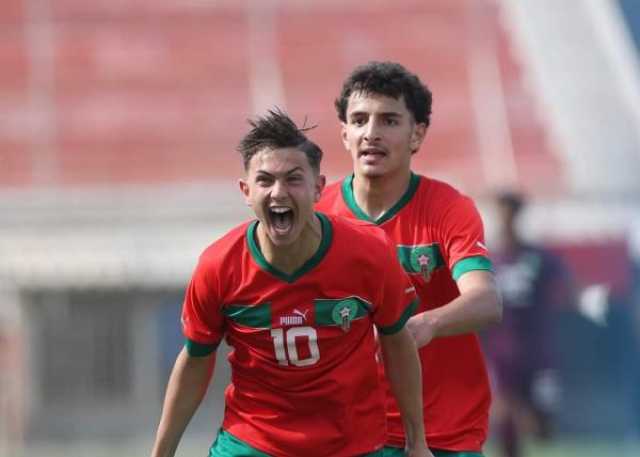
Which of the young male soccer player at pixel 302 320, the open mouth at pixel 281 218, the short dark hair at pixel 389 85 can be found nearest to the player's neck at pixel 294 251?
the young male soccer player at pixel 302 320

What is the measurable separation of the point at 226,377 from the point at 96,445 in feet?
3.72

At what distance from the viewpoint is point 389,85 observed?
5.14 m

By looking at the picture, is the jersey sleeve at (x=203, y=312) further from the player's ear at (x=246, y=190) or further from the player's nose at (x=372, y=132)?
the player's nose at (x=372, y=132)

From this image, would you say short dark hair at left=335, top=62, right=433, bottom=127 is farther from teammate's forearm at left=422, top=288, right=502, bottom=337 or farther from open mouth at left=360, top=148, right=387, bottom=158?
teammate's forearm at left=422, top=288, right=502, bottom=337

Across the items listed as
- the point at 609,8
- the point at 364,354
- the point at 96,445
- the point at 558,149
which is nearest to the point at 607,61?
the point at 609,8

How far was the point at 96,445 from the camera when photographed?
11289 millimetres

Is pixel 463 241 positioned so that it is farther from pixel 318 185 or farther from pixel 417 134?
pixel 318 185

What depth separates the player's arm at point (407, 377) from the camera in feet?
14.6

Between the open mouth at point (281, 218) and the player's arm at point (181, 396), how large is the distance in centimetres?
52

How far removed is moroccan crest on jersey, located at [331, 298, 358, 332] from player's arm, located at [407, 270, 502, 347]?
21cm

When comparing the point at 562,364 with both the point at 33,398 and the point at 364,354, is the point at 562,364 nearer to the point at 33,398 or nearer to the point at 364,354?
the point at 33,398

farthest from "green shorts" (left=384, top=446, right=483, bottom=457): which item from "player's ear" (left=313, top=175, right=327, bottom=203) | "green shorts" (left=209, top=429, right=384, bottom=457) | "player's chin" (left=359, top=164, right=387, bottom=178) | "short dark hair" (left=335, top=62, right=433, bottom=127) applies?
"short dark hair" (left=335, top=62, right=433, bottom=127)

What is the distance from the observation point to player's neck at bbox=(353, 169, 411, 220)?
5.14 metres

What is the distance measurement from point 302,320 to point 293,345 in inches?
3.2
